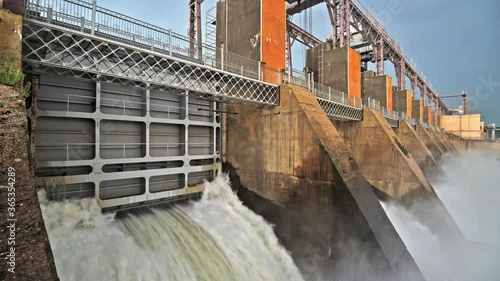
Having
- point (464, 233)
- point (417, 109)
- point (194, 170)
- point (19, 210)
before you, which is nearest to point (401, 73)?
point (417, 109)

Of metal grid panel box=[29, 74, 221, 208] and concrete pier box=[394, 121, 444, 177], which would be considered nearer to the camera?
metal grid panel box=[29, 74, 221, 208]

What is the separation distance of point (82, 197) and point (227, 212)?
513 centimetres

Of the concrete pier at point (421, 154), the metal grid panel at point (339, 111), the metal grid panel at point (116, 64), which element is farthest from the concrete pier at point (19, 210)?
the concrete pier at point (421, 154)

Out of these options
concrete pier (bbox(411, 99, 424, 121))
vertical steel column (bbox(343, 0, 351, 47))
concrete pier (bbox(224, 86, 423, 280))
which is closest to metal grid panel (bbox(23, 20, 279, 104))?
concrete pier (bbox(224, 86, 423, 280))

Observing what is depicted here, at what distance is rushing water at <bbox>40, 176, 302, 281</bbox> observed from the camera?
222 inches

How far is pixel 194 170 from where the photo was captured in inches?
396

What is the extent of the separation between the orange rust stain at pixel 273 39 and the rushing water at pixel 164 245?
6750 millimetres

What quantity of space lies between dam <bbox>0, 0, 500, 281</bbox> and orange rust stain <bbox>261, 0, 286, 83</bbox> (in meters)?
0.09

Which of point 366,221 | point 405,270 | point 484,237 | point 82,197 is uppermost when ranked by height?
point 82,197

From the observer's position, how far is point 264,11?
10.6 m

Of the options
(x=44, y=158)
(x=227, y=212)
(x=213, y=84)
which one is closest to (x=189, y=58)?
(x=213, y=84)

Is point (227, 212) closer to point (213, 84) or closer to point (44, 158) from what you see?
point (213, 84)

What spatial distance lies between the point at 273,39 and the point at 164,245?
9.90 metres

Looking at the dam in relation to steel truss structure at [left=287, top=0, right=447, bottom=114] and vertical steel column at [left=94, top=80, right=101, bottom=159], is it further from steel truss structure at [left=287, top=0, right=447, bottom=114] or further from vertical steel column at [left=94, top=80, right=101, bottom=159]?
steel truss structure at [left=287, top=0, right=447, bottom=114]
